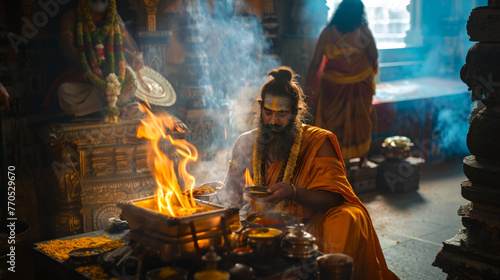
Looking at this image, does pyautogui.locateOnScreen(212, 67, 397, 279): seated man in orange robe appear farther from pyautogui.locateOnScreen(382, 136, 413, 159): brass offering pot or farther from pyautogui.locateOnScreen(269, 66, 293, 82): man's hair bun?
pyautogui.locateOnScreen(382, 136, 413, 159): brass offering pot

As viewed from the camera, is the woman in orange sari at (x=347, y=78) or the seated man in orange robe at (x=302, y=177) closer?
the seated man in orange robe at (x=302, y=177)

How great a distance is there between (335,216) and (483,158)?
105cm

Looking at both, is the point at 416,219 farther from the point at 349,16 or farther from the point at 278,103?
the point at 278,103

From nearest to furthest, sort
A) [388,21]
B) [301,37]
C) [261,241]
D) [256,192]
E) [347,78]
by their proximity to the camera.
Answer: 1. [261,241]
2. [256,192]
3. [347,78]
4. [301,37]
5. [388,21]

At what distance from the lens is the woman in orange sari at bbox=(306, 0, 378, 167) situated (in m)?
7.24

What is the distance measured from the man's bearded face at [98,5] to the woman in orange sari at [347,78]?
2983 mm

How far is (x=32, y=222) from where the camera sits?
5.48 m

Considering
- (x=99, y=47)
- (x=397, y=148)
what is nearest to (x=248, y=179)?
(x=99, y=47)

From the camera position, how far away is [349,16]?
7.21 metres

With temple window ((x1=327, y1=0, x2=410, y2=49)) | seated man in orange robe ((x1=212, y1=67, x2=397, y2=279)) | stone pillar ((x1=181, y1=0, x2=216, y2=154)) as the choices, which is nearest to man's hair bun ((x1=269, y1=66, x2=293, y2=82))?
seated man in orange robe ((x1=212, y1=67, x2=397, y2=279))

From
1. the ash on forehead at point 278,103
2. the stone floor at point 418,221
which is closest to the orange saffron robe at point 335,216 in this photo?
the ash on forehead at point 278,103

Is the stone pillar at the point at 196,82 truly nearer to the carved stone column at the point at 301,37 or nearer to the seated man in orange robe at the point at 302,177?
the carved stone column at the point at 301,37

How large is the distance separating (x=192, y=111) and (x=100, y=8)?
1614mm

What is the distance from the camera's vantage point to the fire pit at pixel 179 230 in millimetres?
2717
